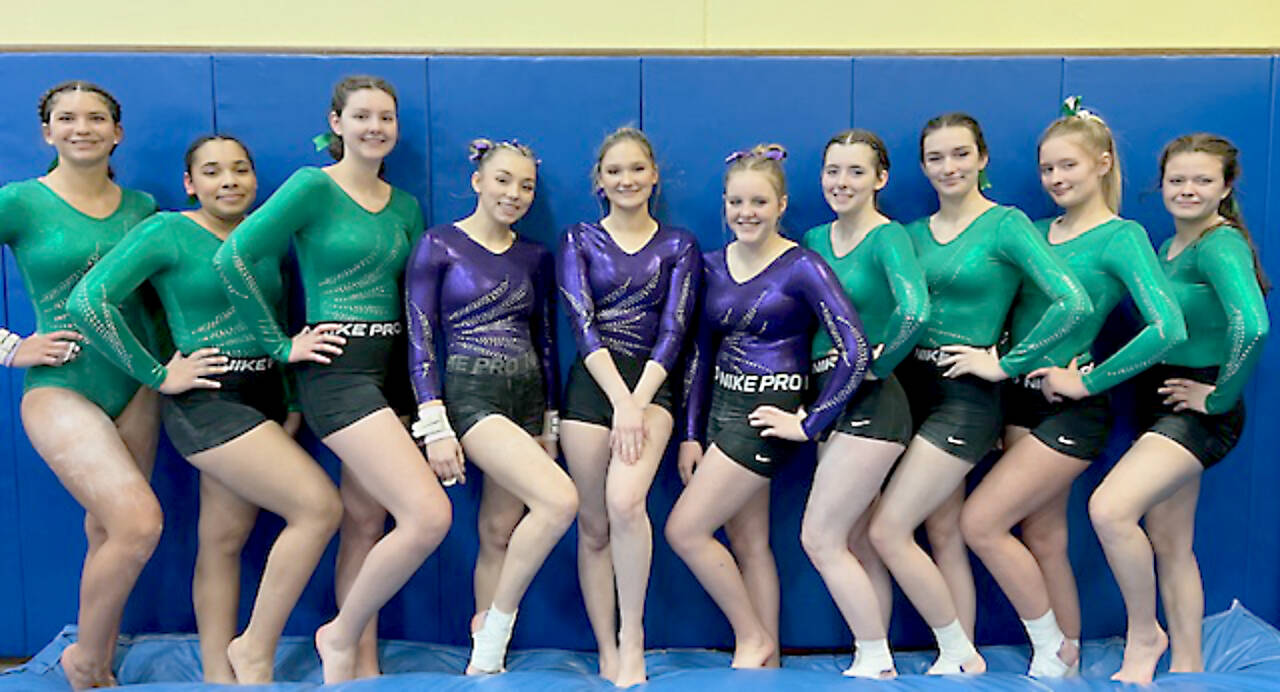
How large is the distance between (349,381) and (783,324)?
114 centimetres

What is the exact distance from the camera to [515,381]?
2.38 metres

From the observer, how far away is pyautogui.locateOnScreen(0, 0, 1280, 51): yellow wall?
2729 millimetres

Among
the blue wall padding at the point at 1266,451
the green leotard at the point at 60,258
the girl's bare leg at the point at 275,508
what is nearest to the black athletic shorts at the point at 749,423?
the girl's bare leg at the point at 275,508

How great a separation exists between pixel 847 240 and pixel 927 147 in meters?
0.32

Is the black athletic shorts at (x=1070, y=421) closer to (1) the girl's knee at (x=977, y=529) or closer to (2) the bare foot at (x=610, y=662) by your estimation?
(1) the girl's knee at (x=977, y=529)

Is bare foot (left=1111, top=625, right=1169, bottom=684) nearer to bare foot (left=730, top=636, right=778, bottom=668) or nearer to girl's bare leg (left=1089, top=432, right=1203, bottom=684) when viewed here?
girl's bare leg (left=1089, top=432, right=1203, bottom=684)

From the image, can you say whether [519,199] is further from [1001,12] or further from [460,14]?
[1001,12]

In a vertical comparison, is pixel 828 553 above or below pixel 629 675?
above

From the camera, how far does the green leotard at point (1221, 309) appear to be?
2.19 meters

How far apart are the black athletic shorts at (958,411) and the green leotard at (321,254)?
4.77 feet

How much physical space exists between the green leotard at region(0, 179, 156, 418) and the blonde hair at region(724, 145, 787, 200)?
1.65m

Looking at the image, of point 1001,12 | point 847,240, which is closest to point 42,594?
point 847,240

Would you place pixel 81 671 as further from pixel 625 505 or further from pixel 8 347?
pixel 625 505

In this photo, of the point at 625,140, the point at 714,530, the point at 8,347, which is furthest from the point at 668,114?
the point at 8,347
